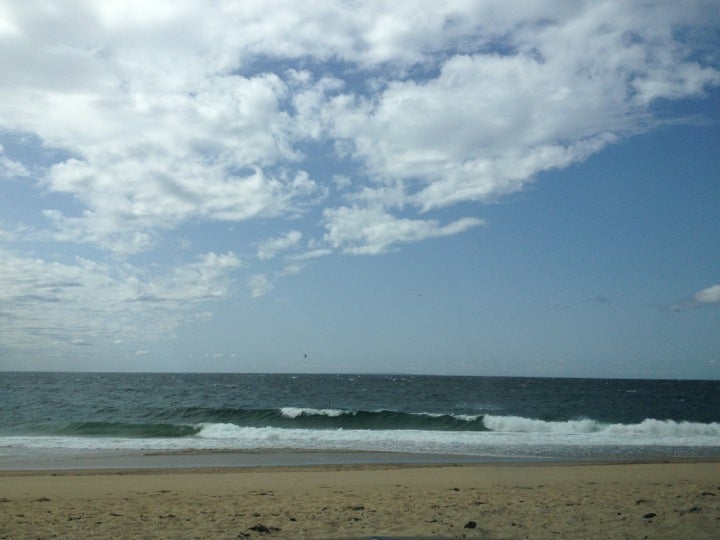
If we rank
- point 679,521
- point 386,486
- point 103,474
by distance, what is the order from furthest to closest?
point 103,474
point 386,486
point 679,521

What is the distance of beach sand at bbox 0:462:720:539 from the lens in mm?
8469

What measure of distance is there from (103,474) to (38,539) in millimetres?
7788

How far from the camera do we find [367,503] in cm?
1081

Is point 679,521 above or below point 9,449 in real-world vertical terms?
above

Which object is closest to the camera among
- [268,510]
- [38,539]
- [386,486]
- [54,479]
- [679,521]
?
[38,539]

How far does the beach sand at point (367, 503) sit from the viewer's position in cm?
847

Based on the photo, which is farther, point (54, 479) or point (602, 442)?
point (602, 442)

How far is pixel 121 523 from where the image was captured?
29.8 ft

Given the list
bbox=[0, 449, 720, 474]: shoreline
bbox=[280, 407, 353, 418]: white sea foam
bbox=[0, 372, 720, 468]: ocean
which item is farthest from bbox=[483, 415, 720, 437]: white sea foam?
bbox=[0, 449, 720, 474]: shoreline

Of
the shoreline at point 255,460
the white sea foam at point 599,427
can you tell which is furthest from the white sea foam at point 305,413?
the shoreline at point 255,460

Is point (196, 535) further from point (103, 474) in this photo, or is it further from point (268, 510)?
point (103, 474)

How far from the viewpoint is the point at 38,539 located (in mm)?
8039

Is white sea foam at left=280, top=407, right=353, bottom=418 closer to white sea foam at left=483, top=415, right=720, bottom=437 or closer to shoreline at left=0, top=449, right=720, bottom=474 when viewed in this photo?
white sea foam at left=483, top=415, right=720, bottom=437

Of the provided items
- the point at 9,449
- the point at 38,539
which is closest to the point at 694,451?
the point at 38,539
